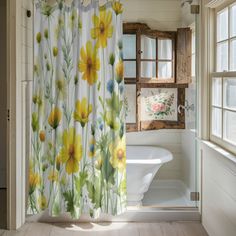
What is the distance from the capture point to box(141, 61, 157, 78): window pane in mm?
4340

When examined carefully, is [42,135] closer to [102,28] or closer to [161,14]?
[102,28]

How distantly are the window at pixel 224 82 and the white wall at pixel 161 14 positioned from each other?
93cm

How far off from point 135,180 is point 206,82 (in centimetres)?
121

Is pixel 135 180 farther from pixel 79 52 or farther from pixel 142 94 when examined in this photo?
pixel 79 52

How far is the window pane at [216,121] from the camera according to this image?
10.9 feet

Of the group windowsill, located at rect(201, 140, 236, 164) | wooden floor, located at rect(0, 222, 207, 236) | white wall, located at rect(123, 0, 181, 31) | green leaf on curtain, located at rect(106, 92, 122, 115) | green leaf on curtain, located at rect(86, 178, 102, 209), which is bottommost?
wooden floor, located at rect(0, 222, 207, 236)

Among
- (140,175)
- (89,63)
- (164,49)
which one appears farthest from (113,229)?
(164,49)

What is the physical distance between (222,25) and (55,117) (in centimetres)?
162

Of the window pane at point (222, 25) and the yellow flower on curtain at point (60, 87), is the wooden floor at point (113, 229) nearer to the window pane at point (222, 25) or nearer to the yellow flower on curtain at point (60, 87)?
the yellow flower on curtain at point (60, 87)

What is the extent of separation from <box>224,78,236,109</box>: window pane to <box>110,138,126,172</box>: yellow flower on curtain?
37.8 inches

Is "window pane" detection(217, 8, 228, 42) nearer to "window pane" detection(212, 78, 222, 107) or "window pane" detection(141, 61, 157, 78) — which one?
"window pane" detection(212, 78, 222, 107)

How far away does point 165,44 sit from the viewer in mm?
4359

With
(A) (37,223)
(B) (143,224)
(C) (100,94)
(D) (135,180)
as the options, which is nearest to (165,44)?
(C) (100,94)

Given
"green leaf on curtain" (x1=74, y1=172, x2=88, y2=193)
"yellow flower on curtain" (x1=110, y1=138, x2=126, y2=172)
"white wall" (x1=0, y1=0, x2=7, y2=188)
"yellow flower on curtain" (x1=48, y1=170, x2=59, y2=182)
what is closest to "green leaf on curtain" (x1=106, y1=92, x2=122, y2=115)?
"yellow flower on curtain" (x1=110, y1=138, x2=126, y2=172)
